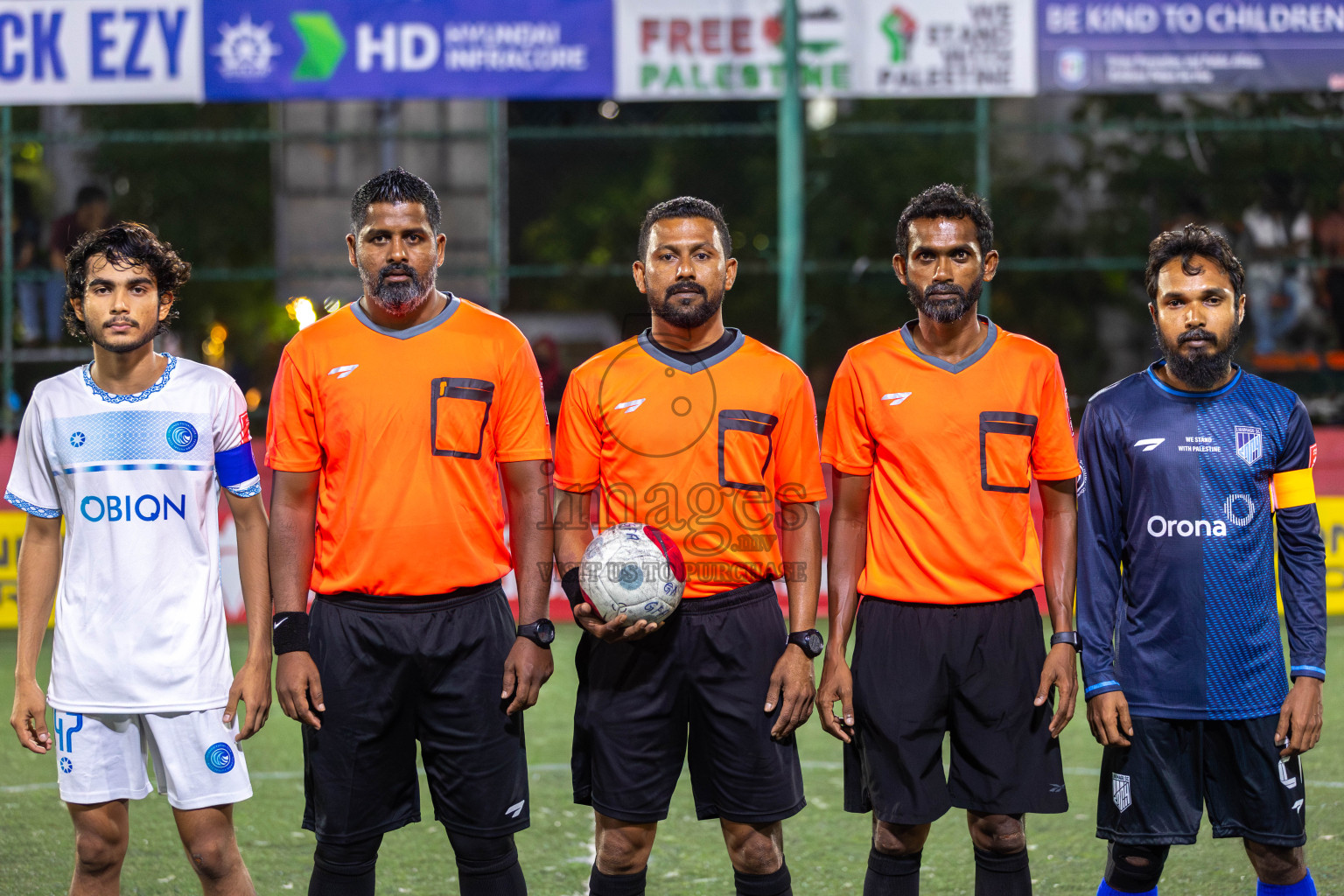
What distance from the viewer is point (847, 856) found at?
5.01m

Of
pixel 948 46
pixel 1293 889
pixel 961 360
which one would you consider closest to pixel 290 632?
pixel 961 360

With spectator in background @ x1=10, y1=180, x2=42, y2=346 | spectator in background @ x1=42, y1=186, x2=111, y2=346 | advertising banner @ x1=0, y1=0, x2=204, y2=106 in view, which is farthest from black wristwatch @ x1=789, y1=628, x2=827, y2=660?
spectator in background @ x1=10, y1=180, x2=42, y2=346

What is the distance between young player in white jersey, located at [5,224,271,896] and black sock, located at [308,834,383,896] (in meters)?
0.19

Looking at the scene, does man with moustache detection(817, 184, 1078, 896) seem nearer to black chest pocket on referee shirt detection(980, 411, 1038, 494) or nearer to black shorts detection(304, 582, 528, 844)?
black chest pocket on referee shirt detection(980, 411, 1038, 494)

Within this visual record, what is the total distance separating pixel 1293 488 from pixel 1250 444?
16cm

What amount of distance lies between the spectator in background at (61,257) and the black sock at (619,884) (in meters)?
8.52

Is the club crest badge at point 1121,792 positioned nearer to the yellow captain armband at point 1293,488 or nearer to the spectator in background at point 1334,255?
the yellow captain armband at point 1293,488

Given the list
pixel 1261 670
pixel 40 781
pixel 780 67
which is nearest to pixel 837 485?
pixel 1261 670

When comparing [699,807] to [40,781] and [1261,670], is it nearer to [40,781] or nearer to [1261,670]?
[1261,670]

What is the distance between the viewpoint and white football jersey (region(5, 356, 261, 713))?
3.56 m

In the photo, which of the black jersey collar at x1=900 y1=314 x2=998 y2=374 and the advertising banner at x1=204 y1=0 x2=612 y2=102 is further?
the advertising banner at x1=204 y1=0 x2=612 y2=102

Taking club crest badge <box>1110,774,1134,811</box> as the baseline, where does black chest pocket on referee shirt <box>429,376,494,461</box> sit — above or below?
above

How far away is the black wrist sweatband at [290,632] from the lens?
3.56 meters

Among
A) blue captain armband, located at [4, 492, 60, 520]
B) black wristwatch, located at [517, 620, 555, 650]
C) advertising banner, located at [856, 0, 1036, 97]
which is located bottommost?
black wristwatch, located at [517, 620, 555, 650]
